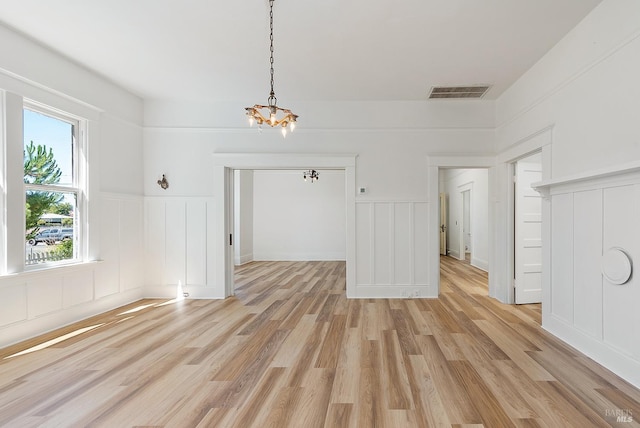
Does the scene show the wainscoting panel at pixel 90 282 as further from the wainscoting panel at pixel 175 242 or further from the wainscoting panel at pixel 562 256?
the wainscoting panel at pixel 562 256

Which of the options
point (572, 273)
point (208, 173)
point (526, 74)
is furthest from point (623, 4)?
point (208, 173)

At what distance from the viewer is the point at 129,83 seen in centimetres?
452

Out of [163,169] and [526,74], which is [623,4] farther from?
[163,169]

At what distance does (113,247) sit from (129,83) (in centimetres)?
236

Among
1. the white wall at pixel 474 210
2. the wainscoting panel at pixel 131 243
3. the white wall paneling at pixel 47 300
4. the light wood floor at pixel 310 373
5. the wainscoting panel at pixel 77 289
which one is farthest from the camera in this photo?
the white wall at pixel 474 210

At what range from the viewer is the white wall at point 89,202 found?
3.22 meters

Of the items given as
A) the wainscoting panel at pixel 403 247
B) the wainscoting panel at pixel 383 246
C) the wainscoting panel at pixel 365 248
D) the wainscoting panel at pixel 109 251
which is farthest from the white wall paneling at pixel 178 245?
the wainscoting panel at pixel 403 247

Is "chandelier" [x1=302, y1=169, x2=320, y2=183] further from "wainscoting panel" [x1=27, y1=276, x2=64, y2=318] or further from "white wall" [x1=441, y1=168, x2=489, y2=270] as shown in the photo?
"wainscoting panel" [x1=27, y1=276, x2=64, y2=318]

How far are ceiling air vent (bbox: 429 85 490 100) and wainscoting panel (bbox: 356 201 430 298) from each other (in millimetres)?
1672

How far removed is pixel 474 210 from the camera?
8.55 m

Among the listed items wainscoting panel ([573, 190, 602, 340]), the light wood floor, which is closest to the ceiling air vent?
wainscoting panel ([573, 190, 602, 340])

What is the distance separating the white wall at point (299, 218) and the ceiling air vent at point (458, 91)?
5232 mm

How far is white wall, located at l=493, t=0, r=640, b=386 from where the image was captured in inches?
98.7

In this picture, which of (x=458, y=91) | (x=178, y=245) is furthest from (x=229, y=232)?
(x=458, y=91)
